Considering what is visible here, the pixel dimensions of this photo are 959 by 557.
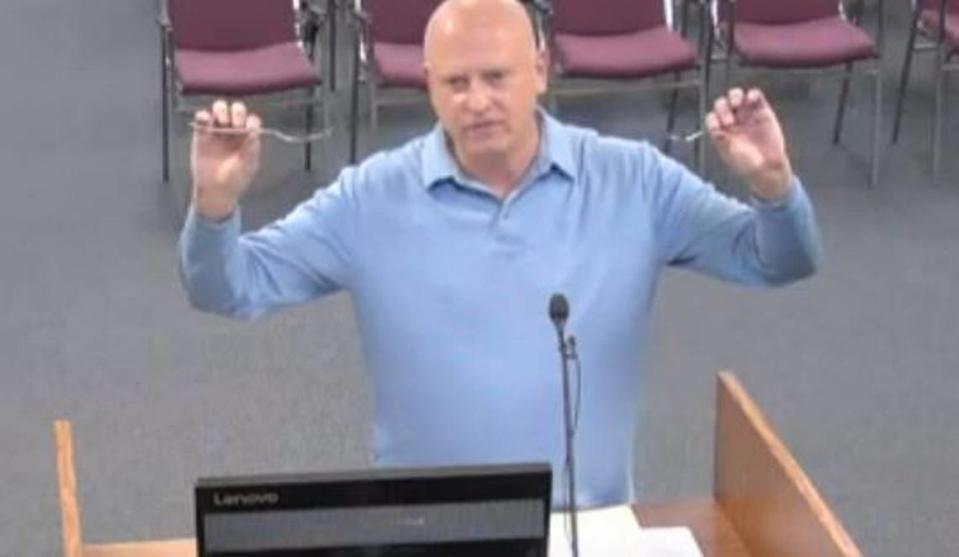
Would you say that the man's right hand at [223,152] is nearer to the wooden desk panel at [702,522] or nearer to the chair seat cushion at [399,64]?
the wooden desk panel at [702,522]

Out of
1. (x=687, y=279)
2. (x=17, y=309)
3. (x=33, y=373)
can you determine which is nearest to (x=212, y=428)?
(x=33, y=373)

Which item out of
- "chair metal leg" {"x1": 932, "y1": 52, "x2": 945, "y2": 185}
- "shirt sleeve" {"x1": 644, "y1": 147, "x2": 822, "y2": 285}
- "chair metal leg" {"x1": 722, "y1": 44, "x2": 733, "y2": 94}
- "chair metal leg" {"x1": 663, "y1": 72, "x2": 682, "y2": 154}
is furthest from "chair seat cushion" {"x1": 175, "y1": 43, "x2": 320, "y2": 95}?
"shirt sleeve" {"x1": 644, "y1": 147, "x2": 822, "y2": 285}

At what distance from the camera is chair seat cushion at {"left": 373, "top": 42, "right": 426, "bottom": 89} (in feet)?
20.9

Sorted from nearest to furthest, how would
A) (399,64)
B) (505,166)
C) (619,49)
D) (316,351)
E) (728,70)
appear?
(505,166) < (316,351) < (399,64) < (619,49) < (728,70)

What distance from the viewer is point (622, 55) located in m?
6.48

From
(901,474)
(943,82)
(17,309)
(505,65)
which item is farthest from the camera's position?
(943,82)

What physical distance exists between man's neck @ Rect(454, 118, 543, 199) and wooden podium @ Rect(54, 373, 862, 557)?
45cm

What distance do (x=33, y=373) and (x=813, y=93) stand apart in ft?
11.5

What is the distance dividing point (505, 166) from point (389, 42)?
3.73 meters

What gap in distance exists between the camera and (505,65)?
2.82 m

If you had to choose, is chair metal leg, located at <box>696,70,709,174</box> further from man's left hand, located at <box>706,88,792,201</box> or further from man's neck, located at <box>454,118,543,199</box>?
man's left hand, located at <box>706,88,792,201</box>

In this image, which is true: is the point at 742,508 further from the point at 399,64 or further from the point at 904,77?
the point at 904,77

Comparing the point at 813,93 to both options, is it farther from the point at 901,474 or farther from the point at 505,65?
the point at 505,65

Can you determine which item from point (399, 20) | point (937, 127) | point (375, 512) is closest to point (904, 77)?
point (937, 127)
